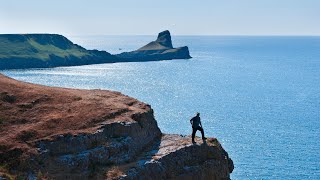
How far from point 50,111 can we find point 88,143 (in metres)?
6.15

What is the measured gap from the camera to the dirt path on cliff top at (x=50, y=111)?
37122mm

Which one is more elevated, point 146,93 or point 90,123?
point 90,123

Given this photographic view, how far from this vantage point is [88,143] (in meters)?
36.8

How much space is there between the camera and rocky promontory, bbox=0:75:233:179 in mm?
34656

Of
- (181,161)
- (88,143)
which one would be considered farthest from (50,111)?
(181,161)

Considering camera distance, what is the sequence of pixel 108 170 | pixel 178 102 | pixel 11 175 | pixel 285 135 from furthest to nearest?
pixel 178 102
pixel 285 135
pixel 108 170
pixel 11 175

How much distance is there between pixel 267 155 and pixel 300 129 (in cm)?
2768

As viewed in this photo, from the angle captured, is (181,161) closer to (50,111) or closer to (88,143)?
(88,143)

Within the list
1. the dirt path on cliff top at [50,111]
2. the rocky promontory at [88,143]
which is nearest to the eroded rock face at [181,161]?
the rocky promontory at [88,143]

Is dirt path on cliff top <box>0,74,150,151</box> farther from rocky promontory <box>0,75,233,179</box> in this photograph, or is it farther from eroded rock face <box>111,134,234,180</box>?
eroded rock face <box>111,134,234,180</box>

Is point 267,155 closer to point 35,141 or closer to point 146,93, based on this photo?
point 35,141

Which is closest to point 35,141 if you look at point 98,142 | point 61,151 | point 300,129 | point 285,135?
point 61,151

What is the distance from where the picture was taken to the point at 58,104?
139 ft

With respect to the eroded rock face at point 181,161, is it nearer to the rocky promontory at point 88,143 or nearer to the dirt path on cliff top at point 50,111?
the rocky promontory at point 88,143
